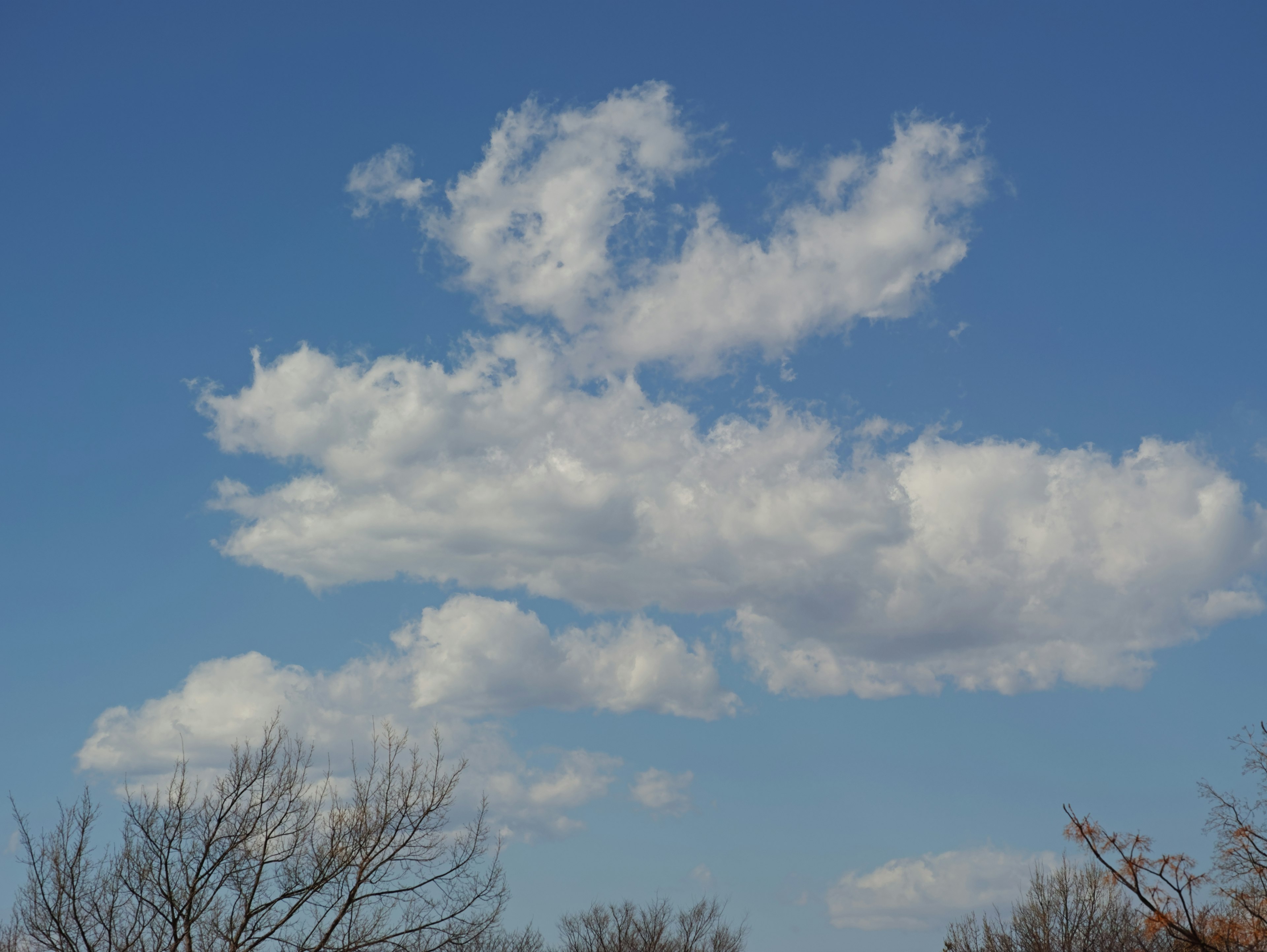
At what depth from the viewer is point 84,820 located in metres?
23.7

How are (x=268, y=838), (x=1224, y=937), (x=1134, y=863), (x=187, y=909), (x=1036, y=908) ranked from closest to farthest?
(x=1134, y=863), (x=1224, y=937), (x=187, y=909), (x=268, y=838), (x=1036, y=908)

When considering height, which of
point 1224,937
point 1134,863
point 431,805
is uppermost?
point 431,805

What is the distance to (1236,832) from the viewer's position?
1866cm

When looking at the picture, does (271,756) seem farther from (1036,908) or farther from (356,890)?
(1036,908)

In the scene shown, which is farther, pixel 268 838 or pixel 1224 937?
pixel 268 838

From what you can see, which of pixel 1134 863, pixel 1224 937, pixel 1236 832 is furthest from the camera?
pixel 1236 832

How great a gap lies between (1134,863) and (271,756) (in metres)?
18.9

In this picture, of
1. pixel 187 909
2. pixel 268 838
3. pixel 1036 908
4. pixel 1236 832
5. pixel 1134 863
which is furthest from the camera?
pixel 1036 908

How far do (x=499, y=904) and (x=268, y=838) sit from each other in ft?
18.2

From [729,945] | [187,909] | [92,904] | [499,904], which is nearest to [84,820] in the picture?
[92,904]

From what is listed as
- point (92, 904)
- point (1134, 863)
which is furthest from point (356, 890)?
point (1134, 863)

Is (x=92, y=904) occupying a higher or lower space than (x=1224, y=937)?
higher

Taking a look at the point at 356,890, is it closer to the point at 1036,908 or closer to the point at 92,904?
the point at 92,904

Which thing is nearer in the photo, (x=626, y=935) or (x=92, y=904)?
(x=92, y=904)
